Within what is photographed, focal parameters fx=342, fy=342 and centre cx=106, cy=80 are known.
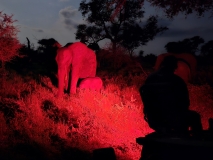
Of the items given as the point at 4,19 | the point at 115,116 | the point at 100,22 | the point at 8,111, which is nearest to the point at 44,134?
the point at 115,116

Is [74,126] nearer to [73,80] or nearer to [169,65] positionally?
[169,65]

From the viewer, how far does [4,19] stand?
531 inches

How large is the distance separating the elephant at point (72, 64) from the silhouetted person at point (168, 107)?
8.44 m

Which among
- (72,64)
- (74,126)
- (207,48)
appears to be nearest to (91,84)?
(72,64)

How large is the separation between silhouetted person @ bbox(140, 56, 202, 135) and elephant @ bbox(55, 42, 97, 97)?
8.44m

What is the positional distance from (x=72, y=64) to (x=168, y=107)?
9.44 meters

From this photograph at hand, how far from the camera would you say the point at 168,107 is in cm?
365

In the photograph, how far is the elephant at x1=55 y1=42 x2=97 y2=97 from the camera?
12188 millimetres

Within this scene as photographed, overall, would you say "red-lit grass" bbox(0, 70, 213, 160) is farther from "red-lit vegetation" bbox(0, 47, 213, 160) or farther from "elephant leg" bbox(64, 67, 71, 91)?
"elephant leg" bbox(64, 67, 71, 91)

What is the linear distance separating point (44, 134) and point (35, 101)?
2.93m

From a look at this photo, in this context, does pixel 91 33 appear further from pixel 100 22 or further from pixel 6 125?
pixel 6 125

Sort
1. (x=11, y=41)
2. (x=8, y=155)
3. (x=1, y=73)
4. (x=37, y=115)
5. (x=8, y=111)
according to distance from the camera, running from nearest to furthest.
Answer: (x=8, y=155) → (x=37, y=115) → (x=8, y=111) → (x=11, y=41) → (x=1, y=73)

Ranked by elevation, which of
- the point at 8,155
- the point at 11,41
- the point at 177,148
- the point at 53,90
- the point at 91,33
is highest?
the point at 91,33

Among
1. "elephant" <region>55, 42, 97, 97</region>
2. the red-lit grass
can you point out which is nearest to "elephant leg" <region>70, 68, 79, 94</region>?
"elephant" <region>55, 42, 97, 97</region>
